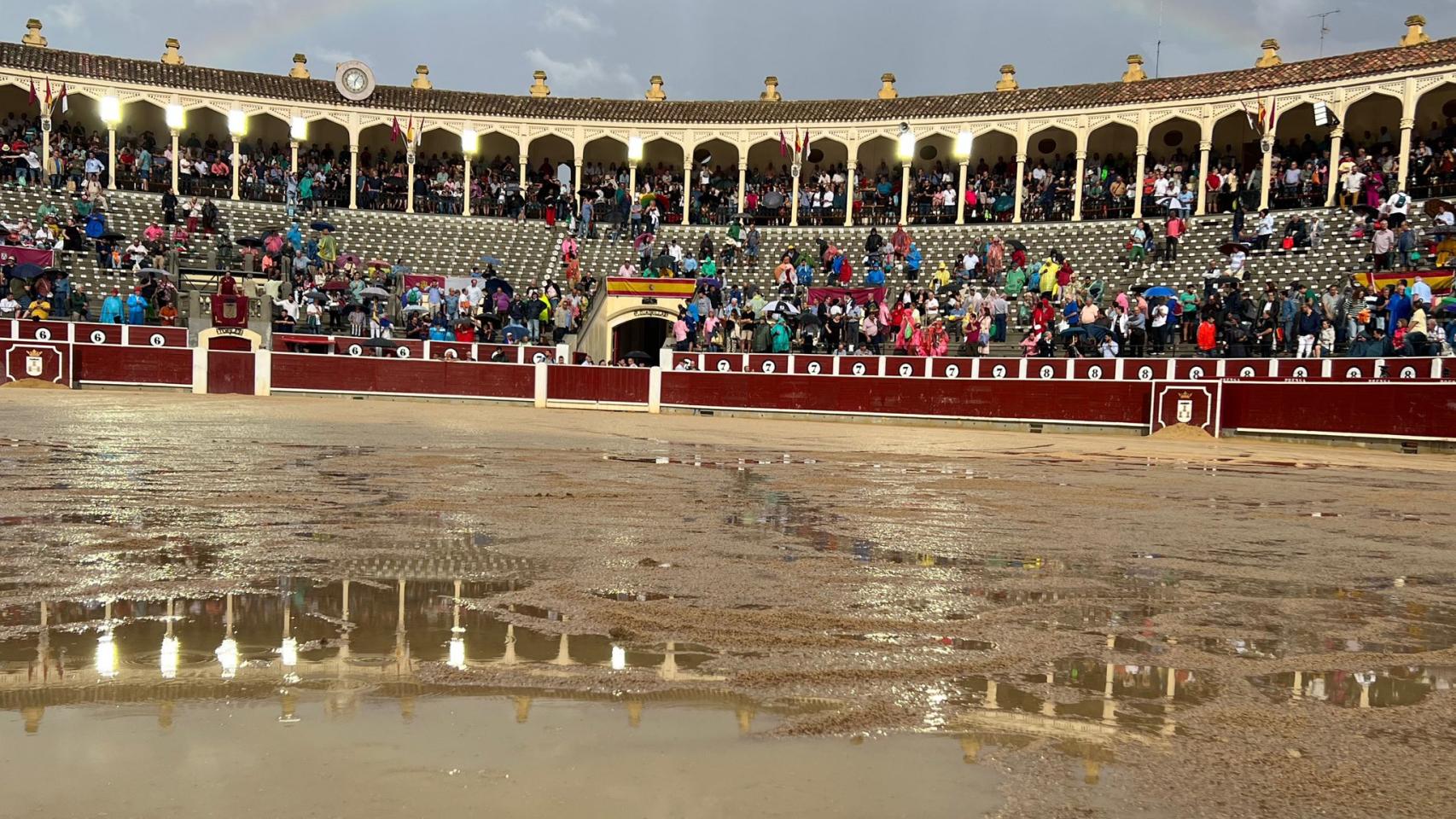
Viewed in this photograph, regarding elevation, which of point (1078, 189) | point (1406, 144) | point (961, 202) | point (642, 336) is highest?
point (1406, 144)

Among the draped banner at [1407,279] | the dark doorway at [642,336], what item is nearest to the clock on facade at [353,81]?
the dark doorway at [642,336]

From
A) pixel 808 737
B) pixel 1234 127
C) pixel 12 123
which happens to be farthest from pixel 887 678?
pixel 12 123

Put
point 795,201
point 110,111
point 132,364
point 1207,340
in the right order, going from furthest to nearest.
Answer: point 795,201, point 110,111, point 132,364, point 1207,340

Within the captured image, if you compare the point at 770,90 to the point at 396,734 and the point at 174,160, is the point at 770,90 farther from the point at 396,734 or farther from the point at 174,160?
the point at 396,734

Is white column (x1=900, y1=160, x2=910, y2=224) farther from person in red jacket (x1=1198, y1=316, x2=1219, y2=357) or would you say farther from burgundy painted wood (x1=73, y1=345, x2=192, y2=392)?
burgundy painted wood (x1=73, y1=345, x2=192, y2=392)

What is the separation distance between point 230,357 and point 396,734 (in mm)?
23496

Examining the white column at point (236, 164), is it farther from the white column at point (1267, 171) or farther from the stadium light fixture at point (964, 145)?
the white column at point (1267, 171)

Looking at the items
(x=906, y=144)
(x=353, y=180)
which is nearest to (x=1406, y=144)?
(x=906, y=144)

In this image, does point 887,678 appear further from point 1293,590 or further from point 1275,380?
point 1275,380

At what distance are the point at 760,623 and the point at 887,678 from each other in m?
0.67

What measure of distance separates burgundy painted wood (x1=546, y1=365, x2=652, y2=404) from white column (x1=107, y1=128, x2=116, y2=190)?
14986mm

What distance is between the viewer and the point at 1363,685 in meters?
3.02

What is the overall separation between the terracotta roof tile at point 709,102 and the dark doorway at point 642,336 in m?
7.34

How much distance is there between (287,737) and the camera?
7.57 feet
